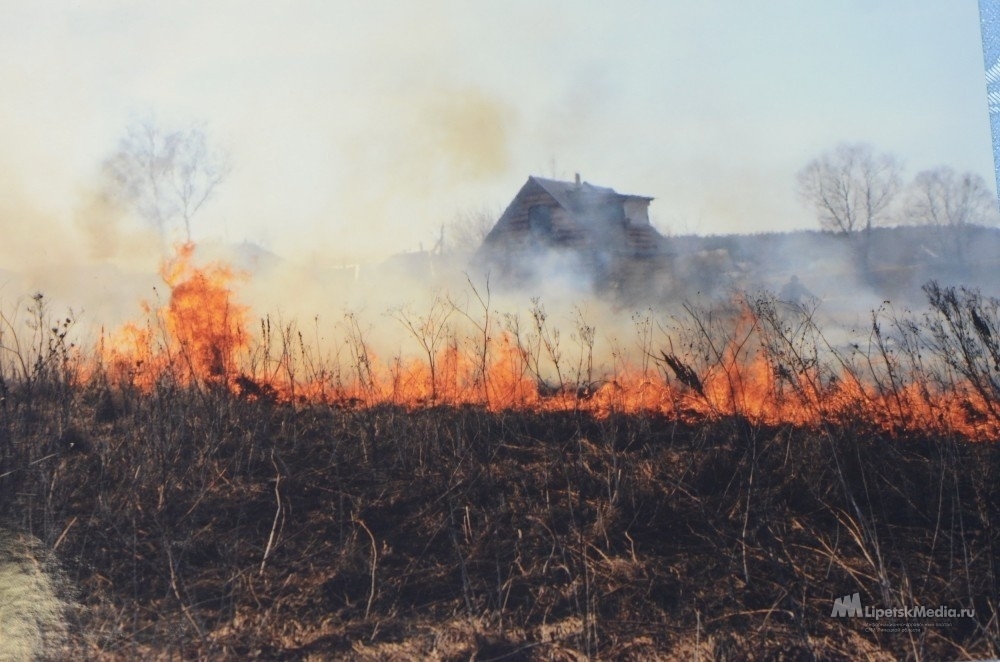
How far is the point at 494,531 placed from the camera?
6164 mm

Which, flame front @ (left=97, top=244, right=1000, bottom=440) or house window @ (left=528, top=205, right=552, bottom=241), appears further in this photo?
house window @ (left=528, top=205, right=552, bottom=241)

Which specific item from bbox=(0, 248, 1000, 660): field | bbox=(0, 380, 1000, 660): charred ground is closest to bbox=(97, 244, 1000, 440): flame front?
bbox=(0, 248, 1000, 660): field

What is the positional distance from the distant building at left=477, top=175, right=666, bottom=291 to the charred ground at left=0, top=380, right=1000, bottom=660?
25.8ft

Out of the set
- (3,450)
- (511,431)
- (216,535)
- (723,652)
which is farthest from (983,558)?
(3,450)

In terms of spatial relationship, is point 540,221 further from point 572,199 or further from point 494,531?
point 494,531

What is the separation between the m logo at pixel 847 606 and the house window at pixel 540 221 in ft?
35.4

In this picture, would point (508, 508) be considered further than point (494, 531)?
Yes

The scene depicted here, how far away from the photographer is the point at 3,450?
281 inches

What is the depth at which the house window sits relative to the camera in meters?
15.7

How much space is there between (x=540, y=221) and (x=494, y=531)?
10342 millimetres

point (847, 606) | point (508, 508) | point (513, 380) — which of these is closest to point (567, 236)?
point (513, 380)

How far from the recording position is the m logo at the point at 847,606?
5430 millimetres

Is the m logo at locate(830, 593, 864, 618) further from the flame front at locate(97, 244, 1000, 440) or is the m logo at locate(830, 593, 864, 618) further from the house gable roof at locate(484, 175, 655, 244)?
the house gable roof at locate(484, 175, 655, 244)

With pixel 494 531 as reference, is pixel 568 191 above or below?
above
